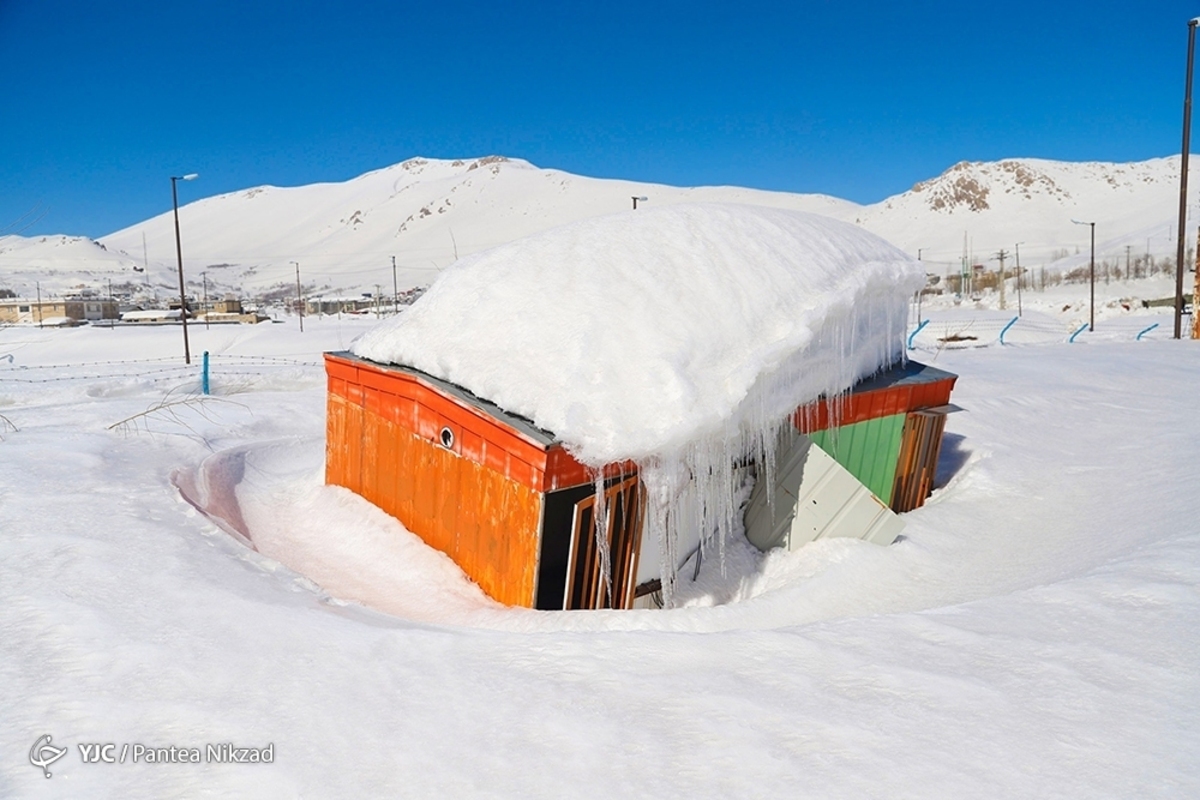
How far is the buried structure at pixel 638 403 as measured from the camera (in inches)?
193

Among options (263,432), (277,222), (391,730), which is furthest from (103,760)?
(277,222)

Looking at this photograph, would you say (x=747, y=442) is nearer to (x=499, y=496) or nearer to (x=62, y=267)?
(x=499, y=496)

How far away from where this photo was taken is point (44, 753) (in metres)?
2.46

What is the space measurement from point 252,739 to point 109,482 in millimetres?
3858

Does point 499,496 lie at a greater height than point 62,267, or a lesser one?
lesser

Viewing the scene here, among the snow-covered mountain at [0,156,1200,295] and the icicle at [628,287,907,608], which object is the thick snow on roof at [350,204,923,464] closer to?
the icicle at [628,287,907,608]

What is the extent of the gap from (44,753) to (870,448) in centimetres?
633

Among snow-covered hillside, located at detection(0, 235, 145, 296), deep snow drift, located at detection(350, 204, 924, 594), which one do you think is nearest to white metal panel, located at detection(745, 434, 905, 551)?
deep snow drift, located at detection(350, 204, 924, 594)

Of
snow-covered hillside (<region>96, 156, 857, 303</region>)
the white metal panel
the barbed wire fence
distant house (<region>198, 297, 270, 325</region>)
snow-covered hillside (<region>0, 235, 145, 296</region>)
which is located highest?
snow-covered hillside (<region>96, 156, 857, 303</region>)

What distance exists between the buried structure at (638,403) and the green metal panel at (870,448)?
23 mm

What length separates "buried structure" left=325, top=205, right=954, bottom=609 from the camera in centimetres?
491

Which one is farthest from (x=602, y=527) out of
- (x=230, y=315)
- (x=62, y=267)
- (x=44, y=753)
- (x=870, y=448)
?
(x=62, y=267)

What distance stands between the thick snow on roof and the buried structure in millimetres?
19

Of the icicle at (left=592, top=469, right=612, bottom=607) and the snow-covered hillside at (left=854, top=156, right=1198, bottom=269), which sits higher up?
the snow-covered hillside at (left=854, top=156, right=1198, bottom=269)
